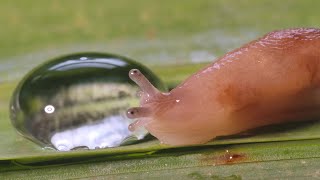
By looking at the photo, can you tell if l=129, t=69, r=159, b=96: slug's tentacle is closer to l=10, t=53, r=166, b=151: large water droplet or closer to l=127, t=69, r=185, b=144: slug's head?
l=127, t=69, r=185, b=144: slug's head

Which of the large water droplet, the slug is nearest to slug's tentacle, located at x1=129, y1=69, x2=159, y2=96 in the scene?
the slug

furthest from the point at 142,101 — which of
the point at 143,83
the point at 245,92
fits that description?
the point at 245,92

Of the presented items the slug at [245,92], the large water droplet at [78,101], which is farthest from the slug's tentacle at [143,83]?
the large water droplet at [78,101]

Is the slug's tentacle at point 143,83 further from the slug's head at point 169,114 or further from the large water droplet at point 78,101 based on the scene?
the large water droplet at point 78,101

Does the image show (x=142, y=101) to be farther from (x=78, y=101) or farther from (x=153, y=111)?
(x=78, y=101)

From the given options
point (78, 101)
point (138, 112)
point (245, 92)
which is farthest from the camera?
point (78, 101)

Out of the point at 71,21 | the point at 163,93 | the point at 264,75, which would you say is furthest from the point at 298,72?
the point at 71,21
